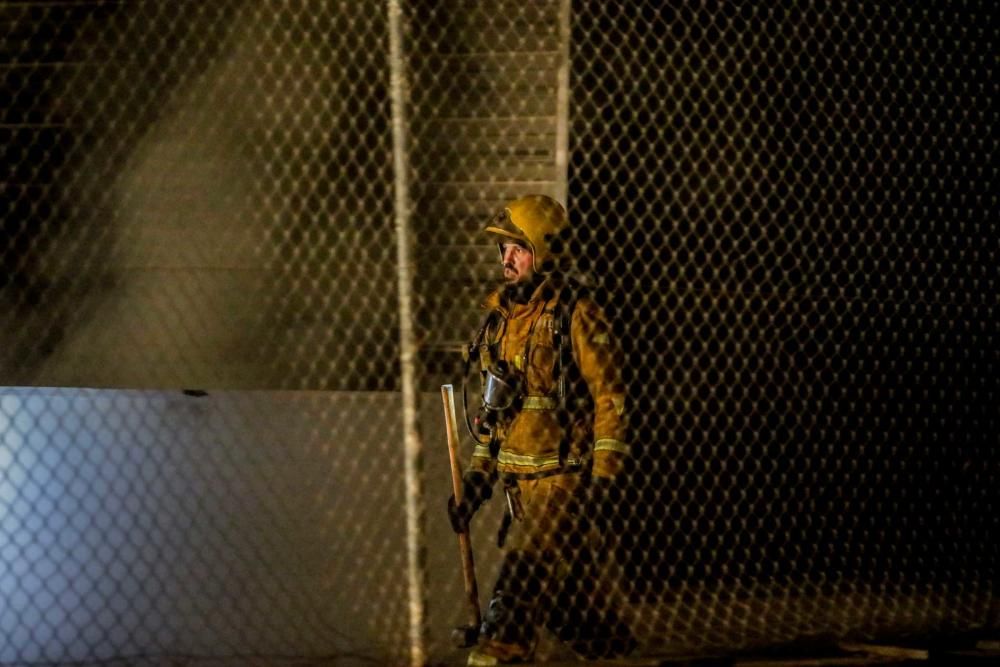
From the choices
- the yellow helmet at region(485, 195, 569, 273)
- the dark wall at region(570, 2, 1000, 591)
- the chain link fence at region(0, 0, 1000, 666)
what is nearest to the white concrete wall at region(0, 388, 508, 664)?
the chain link fence at region(0, 0, 1000, 666)

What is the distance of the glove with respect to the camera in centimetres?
448

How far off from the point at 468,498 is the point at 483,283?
1395mm

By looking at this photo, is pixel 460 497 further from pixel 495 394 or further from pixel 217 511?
pixel 217 511

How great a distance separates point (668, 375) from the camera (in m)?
5.48

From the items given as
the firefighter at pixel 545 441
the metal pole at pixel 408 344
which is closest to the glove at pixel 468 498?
the firefighter at pixel 545 441

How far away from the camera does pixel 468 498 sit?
4.49m

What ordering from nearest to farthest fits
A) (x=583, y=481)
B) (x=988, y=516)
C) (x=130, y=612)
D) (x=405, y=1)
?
(x=583, y=481) → (x=130, y=612) → (x=405, y=1) → (x=988, y=516)

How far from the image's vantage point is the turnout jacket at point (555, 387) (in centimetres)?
429

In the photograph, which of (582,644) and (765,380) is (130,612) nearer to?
(582,644)

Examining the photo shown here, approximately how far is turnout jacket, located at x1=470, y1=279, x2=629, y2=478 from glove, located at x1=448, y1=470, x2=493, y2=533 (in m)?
0.10

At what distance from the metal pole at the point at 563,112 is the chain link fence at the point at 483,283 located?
0.02 meters

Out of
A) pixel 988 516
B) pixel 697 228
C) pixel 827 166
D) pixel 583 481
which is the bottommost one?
pixel 583 481

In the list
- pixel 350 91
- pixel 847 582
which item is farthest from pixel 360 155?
pixel 847 582

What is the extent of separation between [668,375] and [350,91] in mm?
2218
